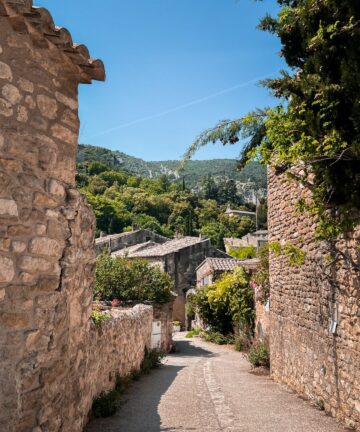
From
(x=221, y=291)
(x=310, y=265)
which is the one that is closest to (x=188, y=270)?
(x=221, y=291)

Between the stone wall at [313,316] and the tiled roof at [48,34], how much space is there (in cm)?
320

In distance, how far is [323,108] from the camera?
5.32 m

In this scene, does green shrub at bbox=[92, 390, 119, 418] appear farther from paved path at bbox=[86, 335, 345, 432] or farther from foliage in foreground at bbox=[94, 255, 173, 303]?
foliage in foreground at bbox=[94, 255, 173, 303]

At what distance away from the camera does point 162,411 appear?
7098 mm

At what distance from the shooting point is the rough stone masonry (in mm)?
3514

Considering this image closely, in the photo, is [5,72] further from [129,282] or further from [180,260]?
[180,260]

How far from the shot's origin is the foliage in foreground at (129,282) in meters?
18.6

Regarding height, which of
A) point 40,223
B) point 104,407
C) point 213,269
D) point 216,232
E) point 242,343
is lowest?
point 242,343

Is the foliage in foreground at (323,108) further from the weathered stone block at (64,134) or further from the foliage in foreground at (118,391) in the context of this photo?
the foliage in foreground at (118,391)

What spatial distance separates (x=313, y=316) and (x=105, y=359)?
356 cm

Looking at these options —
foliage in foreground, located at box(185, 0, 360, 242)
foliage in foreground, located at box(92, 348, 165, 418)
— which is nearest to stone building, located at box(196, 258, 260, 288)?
foliage in foreground, located at box(92, 348, 165, 418)

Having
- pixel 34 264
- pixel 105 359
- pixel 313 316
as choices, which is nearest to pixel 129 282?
pixel 105 359

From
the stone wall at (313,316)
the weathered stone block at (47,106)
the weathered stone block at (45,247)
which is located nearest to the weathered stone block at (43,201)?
the weathered stone block at (45,247)

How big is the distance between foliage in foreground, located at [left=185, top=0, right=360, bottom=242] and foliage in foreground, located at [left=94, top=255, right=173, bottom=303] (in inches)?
526
